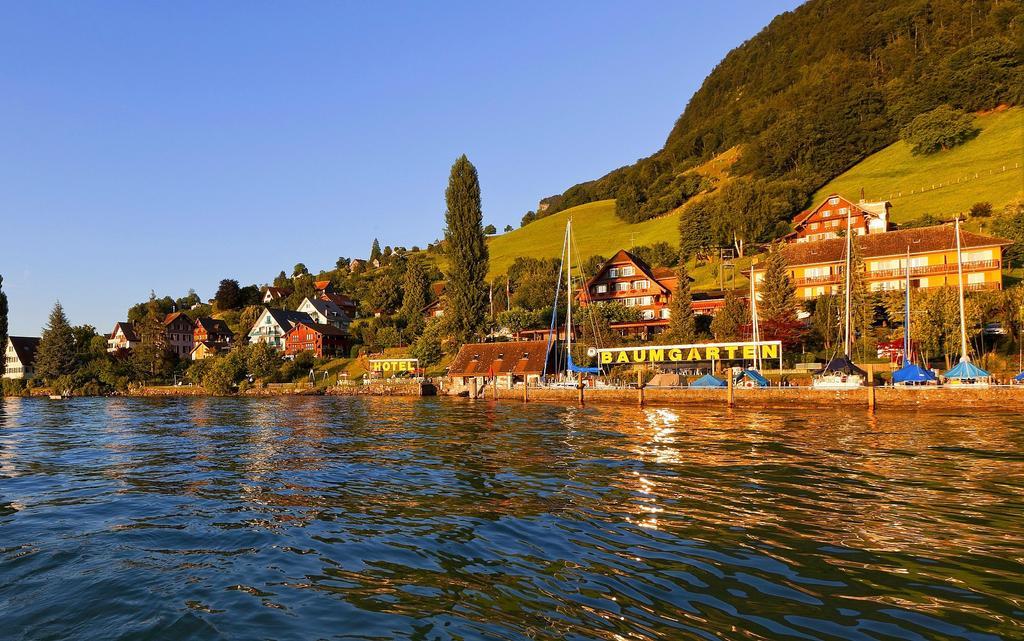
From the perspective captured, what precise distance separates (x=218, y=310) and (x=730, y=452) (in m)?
171

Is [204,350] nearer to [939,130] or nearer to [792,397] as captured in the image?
[792,397]

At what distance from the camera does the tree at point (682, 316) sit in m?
74.2

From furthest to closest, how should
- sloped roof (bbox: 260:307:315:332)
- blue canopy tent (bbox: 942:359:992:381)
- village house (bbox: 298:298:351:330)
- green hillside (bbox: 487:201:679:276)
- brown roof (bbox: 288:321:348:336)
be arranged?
green hillside (bbox: 487:201:679:276) < village house (bbox: 298:298:351:330) < sloped roof (bbox: 260:307:315:332) < brown roof (bbox: 288:321:348:336) < blue canopy tent (bbox: 942:359:992:381)

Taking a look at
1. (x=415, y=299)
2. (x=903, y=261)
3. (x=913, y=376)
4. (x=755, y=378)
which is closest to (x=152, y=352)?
(x=415, y=299)

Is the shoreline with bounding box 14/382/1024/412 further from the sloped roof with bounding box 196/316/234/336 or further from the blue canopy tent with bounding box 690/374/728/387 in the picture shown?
the sloped roof with bounding box 196/316/234/336

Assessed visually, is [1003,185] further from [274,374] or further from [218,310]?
[218,310]

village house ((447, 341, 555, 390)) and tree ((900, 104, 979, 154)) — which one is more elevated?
tree ((900, 104, 979, 154))

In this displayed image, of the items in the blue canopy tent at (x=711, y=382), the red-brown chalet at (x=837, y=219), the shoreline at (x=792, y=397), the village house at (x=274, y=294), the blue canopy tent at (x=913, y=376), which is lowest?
the shoreline at (x=792, y=397)

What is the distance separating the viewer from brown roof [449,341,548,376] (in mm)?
72938

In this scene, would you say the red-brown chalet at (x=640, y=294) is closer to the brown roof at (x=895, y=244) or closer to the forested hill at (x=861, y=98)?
the brown roof at (x=895, y=244)

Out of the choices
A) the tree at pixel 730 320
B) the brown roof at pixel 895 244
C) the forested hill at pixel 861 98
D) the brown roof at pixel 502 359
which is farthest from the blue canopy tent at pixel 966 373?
the forested hill at pixel 861 98

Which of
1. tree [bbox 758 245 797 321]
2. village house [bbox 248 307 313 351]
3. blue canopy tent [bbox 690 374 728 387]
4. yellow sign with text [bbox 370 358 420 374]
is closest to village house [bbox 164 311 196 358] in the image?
village house [bbox 248 307 313 351]

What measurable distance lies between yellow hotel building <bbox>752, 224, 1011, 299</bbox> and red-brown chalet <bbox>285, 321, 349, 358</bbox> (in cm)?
8002

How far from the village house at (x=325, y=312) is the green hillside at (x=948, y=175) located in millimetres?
112731
